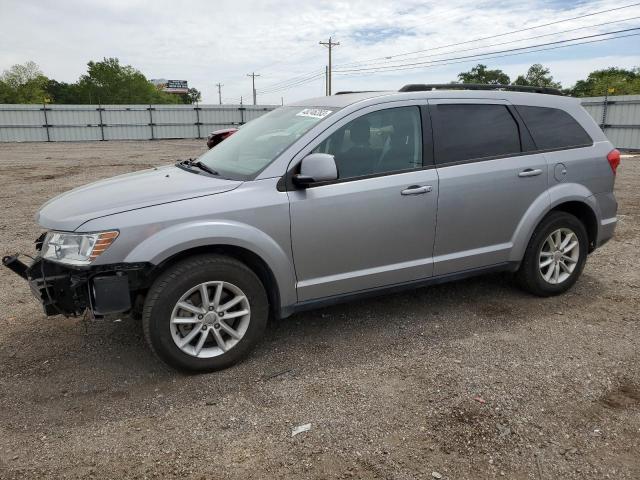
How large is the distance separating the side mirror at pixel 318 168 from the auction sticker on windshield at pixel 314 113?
0.53 metres

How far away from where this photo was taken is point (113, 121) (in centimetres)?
3272

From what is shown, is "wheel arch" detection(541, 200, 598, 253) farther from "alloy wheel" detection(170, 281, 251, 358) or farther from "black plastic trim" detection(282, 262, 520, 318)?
"alloy wheel" detection(170, 281, 251, 358)

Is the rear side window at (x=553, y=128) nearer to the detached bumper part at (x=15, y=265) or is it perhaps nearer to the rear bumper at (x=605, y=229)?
the rear bumper at (x=605, y=229)

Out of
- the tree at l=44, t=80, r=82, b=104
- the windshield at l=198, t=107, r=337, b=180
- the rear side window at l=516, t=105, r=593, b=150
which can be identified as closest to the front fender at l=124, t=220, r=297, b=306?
the windshield at l=198, t=107, r=337, b=180

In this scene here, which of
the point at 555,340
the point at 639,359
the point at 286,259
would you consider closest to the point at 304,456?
the point at 286,259

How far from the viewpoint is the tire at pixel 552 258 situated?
451 cm

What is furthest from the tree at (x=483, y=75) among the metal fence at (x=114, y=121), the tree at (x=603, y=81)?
the metal fence at (x=114, y=121)

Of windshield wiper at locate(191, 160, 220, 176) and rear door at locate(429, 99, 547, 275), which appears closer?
windshield wiper at locate(191, 160, 220, 176)

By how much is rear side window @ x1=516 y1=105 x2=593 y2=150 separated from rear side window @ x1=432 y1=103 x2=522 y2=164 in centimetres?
19

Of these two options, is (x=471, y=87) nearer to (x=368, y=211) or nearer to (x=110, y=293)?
(x=368, y=211)

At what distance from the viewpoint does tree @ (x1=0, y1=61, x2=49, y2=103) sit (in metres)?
72.1

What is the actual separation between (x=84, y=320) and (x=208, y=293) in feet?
4.46

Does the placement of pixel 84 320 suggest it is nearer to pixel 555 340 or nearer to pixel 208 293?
pixel 208 293

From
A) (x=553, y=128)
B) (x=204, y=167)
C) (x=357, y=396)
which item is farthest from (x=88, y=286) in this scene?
(x=553, y=128)
